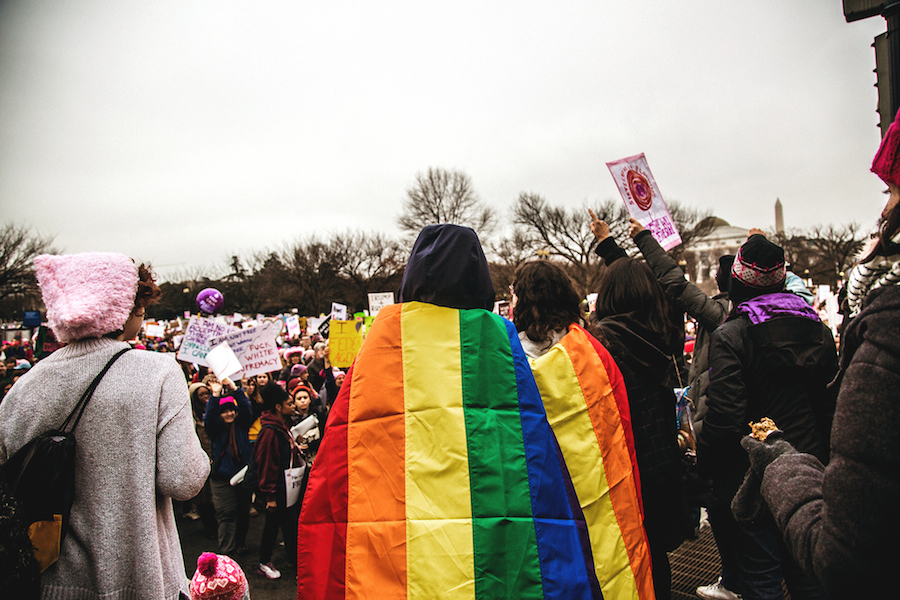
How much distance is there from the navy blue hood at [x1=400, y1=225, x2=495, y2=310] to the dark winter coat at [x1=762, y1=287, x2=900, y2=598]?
3.55ft

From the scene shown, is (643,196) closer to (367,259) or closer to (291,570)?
(291,570)

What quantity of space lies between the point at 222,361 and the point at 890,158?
206 inches

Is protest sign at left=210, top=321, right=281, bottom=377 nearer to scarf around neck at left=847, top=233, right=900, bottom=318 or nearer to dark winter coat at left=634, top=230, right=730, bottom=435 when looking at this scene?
dark winter coat at left=634, top=230, right=730, bottom=435

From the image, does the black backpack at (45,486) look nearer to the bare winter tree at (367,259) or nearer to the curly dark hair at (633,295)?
the curly dark hair at (633,295)

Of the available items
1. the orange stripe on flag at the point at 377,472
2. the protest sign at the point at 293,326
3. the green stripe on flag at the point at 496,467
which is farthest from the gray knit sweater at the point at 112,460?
the protest sign at the point at 293,326

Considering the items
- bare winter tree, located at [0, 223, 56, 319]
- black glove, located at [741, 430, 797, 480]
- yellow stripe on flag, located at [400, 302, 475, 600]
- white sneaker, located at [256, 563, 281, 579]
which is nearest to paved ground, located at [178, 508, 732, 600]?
white sneaker, located at [256, 563, 281, 579]

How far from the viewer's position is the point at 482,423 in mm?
1659

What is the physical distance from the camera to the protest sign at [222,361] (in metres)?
5.02

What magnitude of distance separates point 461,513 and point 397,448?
0.28m

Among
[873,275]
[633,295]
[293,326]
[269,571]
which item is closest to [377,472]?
[873,275]

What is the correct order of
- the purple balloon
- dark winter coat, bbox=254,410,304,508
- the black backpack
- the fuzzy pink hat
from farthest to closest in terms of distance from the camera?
the purple balloon < dark winter coat, bbox=254,410,304,508 < the fuzzy pink hat < the black backpack

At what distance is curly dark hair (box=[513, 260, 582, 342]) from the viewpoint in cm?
234

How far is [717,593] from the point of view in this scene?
3520mm

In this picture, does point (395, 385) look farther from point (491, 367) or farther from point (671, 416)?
point (671, 416)
